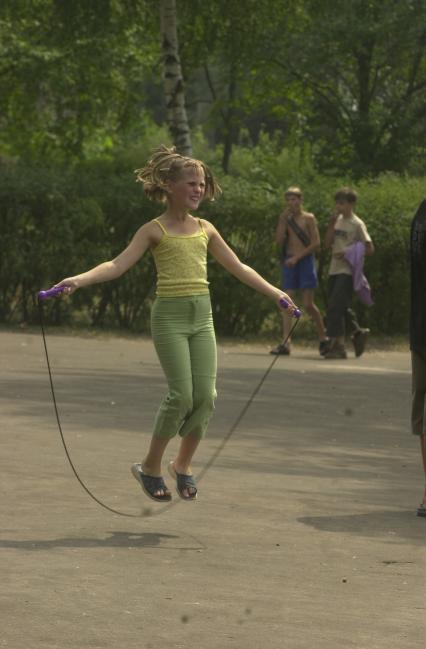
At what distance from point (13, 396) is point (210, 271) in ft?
25.0

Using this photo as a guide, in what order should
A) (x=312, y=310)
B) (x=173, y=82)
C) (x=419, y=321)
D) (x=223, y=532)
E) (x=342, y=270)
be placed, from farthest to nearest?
(x=173, y=82) < (x=312, y=310) < (x=342, y=270) < (x=419, y=321) < (x=223, y=532)

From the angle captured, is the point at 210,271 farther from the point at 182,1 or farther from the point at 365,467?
the point at 365,467

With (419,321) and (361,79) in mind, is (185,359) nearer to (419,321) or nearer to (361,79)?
(419,321)

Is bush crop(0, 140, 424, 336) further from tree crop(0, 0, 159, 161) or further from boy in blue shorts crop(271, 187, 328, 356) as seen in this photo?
tree crop(0, 0, 159, 161)

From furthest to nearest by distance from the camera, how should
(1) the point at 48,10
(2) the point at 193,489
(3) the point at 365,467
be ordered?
(1) the point at 48,10, (3) the point at 365,467, (2) the point at 193,489

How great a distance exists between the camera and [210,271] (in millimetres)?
20500

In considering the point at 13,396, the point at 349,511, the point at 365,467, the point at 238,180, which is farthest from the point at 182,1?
the point at 349,511

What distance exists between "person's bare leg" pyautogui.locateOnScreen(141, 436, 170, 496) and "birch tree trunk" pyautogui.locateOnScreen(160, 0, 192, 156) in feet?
52.5

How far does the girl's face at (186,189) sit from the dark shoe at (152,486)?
4.19 ft

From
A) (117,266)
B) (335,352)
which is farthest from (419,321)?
(335,352)

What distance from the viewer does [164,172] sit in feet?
26.3

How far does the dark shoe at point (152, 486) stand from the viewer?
807cm

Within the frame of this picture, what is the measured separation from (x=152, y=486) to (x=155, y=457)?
138mm

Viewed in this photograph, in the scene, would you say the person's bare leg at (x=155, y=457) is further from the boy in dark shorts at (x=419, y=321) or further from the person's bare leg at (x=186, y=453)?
the boy in dark shorts at (x=419, y=321)
